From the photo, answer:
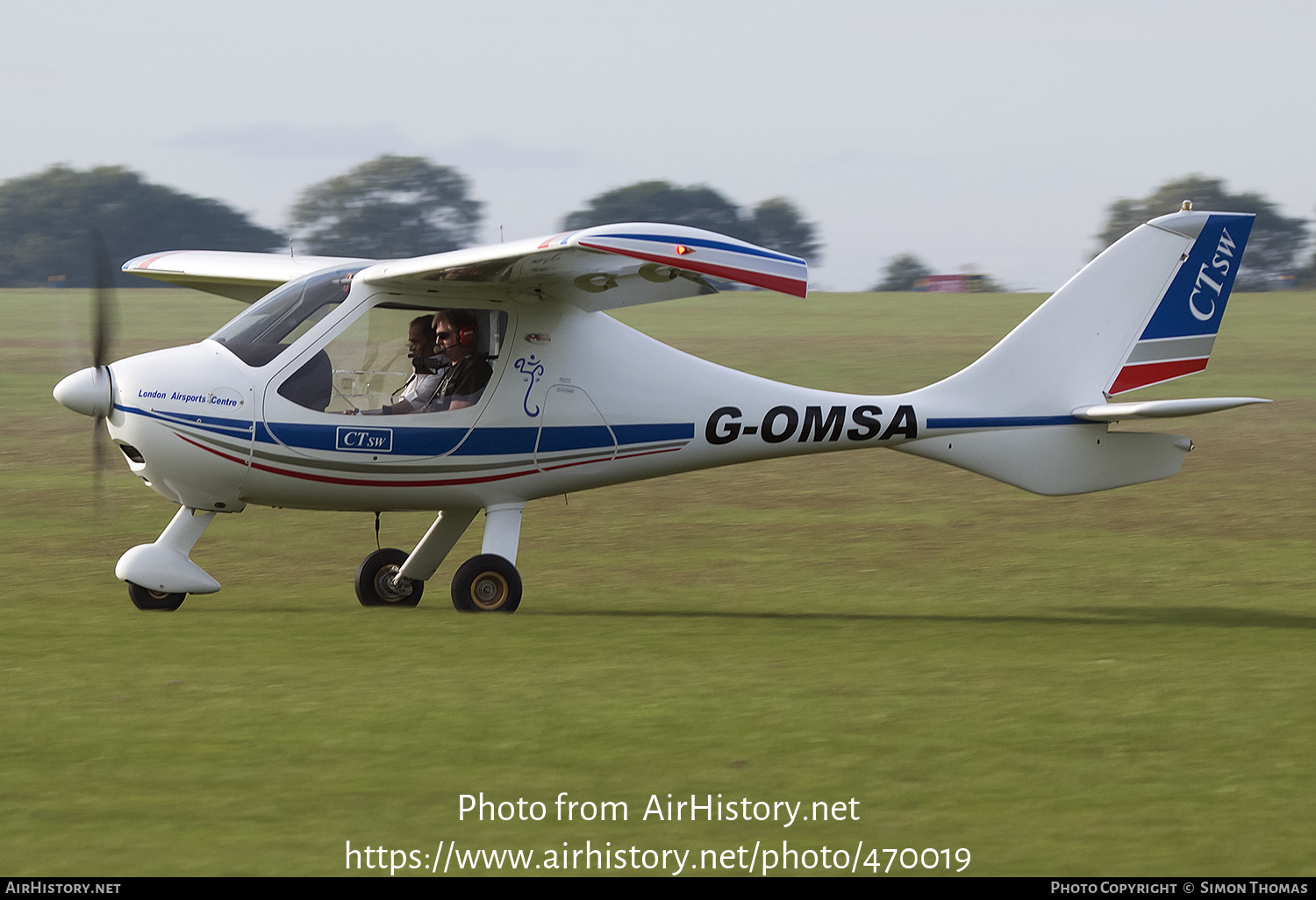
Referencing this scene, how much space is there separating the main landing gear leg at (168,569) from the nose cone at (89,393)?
3.08 feet

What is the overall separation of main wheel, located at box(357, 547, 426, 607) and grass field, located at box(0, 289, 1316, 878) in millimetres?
240

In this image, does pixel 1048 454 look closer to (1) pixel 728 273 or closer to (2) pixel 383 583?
(1) pixel 728 273

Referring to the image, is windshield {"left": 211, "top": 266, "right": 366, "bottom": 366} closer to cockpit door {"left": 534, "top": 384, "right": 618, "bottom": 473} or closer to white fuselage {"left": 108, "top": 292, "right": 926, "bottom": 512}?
white fuselage {"left": 108, "top": 292, "right": 926, "bottom": 512}

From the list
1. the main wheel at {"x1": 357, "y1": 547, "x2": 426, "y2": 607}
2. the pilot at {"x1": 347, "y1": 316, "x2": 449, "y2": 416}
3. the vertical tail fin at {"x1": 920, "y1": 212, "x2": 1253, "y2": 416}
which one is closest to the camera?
the pilot at {"x1": 347, "y1": 316, "x2": 449, "y2": 416}

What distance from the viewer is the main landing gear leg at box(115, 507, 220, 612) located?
11.1 m

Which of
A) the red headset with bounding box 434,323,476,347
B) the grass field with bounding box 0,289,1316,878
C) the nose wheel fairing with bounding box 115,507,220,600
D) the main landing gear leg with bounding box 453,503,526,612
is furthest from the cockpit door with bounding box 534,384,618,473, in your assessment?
the nose wheel fairing with bounding box 115,507,220,600

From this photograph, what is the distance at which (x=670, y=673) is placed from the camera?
Result: 904 cm

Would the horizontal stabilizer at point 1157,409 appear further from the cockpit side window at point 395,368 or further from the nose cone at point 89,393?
the nose cone at point 89,393

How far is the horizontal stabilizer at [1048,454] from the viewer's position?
12469 millimetres

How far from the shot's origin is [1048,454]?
12562mm

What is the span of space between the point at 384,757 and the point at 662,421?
5.47 m

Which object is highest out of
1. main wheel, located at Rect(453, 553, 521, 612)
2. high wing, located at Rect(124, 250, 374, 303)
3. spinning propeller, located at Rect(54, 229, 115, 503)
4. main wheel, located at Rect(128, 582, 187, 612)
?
high wing, located at Rect(124, 250, 374, 303)

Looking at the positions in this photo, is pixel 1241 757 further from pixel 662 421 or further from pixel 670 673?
pixel 662 421
